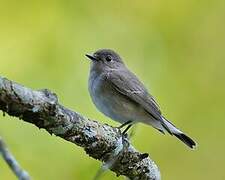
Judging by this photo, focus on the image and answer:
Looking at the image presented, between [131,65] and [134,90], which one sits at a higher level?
[134,90]

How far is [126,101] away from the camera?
4.59m

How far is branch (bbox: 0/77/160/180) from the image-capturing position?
251cm

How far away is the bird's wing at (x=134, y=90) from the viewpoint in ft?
14.8

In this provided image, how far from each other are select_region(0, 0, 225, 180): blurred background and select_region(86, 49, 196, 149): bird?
0.42m

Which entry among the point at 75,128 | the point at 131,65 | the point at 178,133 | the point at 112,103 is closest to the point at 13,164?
the point at 75,128

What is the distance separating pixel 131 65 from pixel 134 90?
4.48 ft

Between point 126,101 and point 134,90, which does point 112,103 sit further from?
point 134,90

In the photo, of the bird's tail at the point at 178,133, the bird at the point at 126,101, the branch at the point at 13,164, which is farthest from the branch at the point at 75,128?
the bird's tail at the point at 178,133

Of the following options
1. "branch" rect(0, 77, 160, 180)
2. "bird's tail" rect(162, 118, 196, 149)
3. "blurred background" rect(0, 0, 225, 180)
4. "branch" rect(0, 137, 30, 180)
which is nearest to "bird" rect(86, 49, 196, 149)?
"bird's tail" rect(162, 118, 196, 149)

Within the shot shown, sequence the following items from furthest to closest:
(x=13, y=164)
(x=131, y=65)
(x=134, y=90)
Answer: (x=131, y=65)
(x=134, y=90)
(x=13, y=164)

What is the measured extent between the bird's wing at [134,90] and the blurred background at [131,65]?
399mm

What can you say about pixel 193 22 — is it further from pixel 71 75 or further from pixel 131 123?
pixel 131 123

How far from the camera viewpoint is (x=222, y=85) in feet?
18.9

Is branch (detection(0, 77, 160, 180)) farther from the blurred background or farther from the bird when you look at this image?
the blurred background
